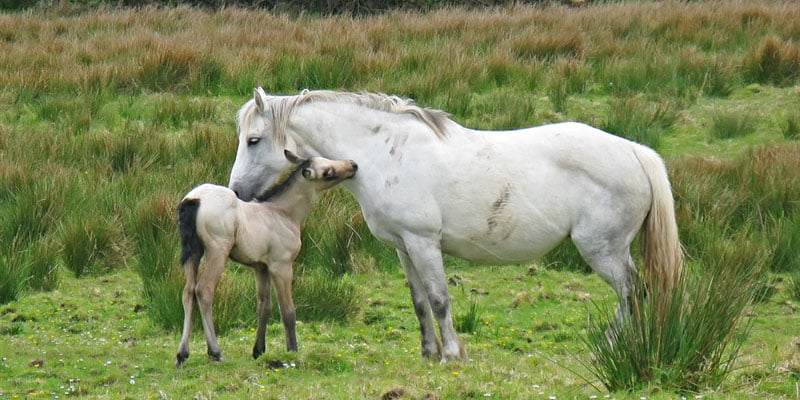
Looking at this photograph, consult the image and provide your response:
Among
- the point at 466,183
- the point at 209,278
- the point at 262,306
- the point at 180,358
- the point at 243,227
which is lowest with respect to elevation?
the point at 180,358

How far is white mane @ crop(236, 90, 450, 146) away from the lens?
6.82m

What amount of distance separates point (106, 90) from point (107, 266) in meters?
4.18

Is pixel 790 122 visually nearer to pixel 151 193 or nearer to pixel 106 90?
pixel 151 193

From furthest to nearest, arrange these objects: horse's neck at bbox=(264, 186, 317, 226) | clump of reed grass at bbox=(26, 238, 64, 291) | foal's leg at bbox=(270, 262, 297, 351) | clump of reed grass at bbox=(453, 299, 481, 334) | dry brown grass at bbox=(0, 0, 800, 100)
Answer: dry brown grass at bbox=(0, 0, 800, 100)
clump of reed grass at bbox=(26, 238, 64, 291)
clump of reed grass at bbox=(453, 299, 481, 334)
horse's neck at bbox=(264, 186, 317, 226)
foal's leg at bbox=(270, 262, 297, 351)

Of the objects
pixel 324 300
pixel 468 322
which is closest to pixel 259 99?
pixel 324 300

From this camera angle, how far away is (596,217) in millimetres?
6801

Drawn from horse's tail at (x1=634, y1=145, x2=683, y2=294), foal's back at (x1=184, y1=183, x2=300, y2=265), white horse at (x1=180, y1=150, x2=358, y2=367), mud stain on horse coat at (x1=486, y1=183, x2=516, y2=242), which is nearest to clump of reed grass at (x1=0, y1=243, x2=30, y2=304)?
white horse at (x1=180, y1=150, x2=358, y2=367)

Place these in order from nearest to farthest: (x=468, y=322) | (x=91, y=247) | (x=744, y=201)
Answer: (x=468, y=322) < (x=91, y=247) < (x=744, y=201)

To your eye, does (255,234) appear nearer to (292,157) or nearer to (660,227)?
(292,157)

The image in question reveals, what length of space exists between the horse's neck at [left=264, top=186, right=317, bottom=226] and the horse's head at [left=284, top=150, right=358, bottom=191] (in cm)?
13

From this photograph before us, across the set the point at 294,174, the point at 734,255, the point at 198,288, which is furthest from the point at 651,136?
the point at 198,288

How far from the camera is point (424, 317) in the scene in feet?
22.4

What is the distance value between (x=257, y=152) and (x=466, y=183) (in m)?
1.25

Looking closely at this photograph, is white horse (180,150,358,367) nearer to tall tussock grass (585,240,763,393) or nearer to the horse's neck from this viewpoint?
the horse's neck
